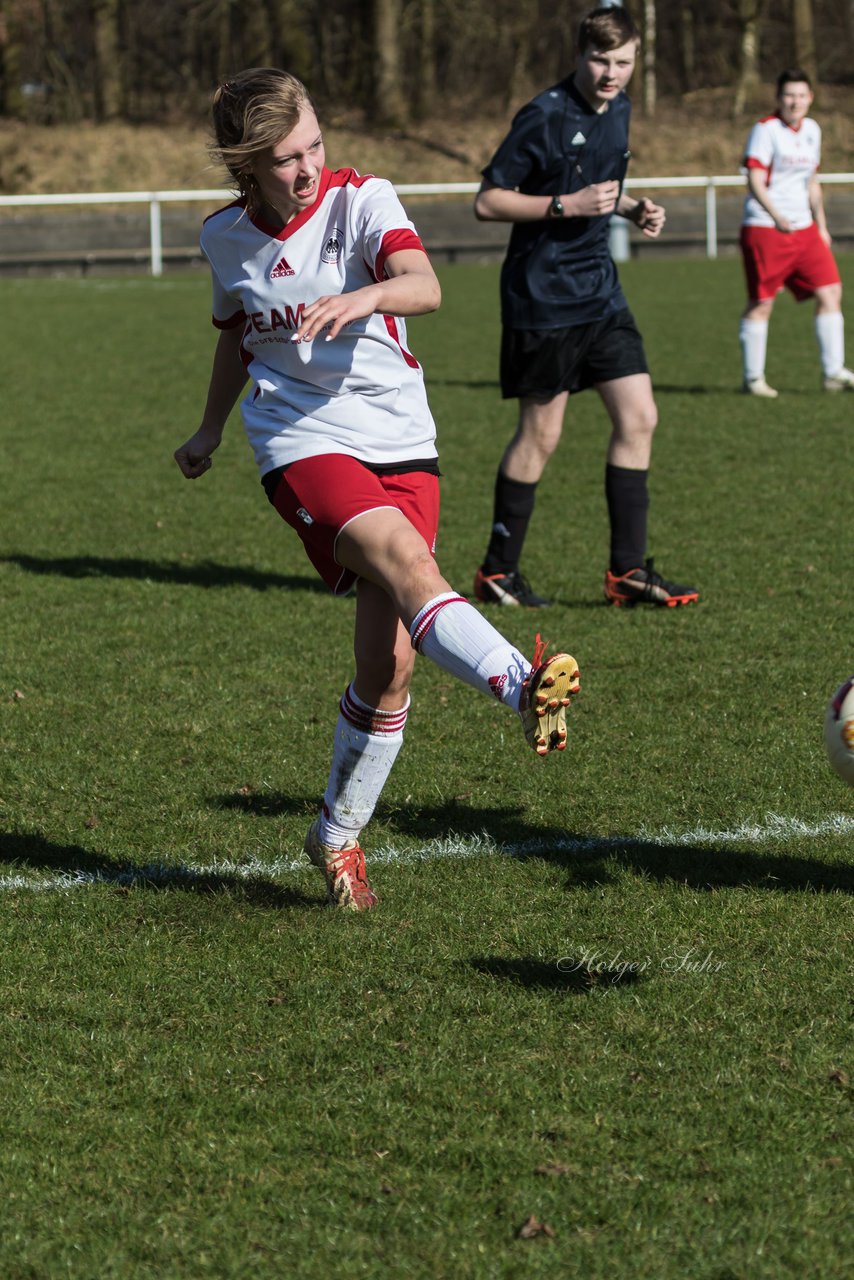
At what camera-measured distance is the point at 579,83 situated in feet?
21.3

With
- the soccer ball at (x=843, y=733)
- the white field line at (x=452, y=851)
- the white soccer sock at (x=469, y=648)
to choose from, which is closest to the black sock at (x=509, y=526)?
the white field line at (x=452, y=851)

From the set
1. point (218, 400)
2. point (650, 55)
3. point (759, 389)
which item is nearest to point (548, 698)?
point (218, 400)

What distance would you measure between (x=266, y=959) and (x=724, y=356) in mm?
12144

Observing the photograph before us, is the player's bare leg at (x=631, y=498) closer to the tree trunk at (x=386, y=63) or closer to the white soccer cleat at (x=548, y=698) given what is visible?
the white soccer cleat at (x=548, y=698)

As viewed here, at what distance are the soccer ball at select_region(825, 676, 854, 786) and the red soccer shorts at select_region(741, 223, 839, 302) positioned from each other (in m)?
8.91

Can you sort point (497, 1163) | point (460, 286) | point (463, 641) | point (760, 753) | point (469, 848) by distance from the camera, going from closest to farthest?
1. point (497, 1163)
2. point (463, 641)
3. point (469, 848)
4. point (760, 753)
5. point (460, 286)

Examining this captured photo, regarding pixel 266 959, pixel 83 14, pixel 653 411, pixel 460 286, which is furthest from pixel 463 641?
pixel 83 14

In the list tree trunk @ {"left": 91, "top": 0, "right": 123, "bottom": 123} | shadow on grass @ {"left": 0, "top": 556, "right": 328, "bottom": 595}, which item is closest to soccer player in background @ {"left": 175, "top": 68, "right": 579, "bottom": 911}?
shadow on grass @ {"left": 0, "top": 556, "right": 328, "bottom": 595}

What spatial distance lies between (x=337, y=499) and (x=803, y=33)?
39.7 metres

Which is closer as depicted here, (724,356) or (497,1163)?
(497,1163)

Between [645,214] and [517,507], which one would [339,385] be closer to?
[645,214]

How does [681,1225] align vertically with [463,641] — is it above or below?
below

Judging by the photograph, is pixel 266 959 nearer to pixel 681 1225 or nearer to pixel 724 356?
pixel 681 1225

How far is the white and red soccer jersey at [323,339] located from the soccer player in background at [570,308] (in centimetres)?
282
